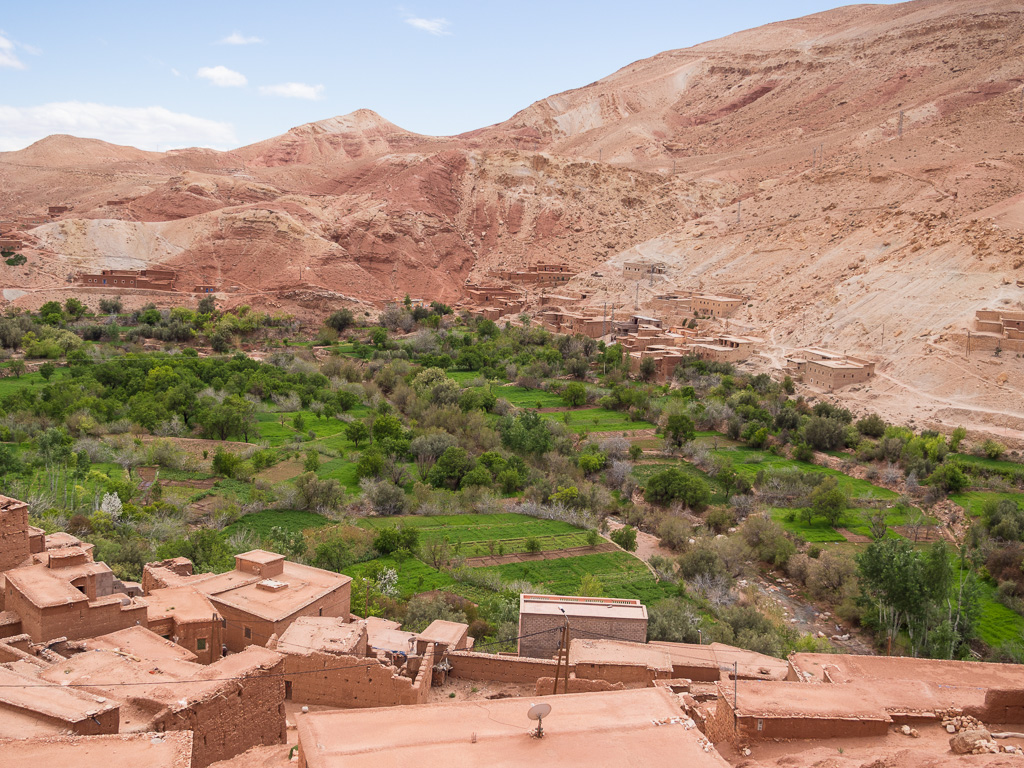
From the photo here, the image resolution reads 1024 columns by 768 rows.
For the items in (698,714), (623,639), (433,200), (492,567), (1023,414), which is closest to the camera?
(698,714)

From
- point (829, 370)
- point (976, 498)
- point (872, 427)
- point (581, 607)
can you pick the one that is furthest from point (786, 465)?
point (581, 607)

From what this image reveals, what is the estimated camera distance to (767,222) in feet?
161

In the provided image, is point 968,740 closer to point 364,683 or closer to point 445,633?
point 364,683

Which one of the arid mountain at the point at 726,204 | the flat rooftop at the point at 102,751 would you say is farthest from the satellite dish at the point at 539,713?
the arid mountain at the point at 726,204

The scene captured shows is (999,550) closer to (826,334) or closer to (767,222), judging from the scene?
(826,334)

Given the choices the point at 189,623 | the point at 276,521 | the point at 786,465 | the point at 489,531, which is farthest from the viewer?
the point at 786,465

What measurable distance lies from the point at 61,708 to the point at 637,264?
47.3 m

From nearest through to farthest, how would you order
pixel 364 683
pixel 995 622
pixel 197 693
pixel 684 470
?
1. pixel 197 693
2. pixel 364 683
3. pixel 995 622
4. pixel 684 470

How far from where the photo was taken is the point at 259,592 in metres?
11.2

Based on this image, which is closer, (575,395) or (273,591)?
(273,591)

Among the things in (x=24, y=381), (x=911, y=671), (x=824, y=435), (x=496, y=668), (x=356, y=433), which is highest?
(x=911, y=671)

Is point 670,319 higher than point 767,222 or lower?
lower

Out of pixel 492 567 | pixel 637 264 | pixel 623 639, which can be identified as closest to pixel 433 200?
pixel 637 264

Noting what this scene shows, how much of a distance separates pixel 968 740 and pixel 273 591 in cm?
837
